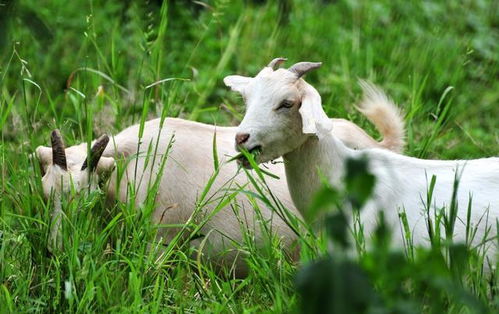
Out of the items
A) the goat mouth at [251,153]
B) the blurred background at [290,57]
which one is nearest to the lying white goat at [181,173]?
the goat mouth at [251,153]

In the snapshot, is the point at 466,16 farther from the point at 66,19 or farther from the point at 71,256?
the point at 71,256

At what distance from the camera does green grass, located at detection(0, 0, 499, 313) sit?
10.5 feet

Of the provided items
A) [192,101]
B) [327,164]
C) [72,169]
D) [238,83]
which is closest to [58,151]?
[72,169]

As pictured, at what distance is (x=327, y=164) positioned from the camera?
389cm

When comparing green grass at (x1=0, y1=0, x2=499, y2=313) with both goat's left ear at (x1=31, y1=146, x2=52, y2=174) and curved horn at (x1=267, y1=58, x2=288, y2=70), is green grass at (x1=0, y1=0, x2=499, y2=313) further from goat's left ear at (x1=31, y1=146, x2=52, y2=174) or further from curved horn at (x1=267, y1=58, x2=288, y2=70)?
curved horn at (x1=267, y1=58, x2=288, y2=70)

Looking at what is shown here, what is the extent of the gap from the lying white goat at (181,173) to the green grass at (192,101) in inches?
4.5

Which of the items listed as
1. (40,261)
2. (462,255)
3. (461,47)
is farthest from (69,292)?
(461,47)

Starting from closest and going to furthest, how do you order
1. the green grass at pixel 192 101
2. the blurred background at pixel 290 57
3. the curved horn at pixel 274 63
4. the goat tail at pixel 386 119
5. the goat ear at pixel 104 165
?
the green grass at pixel 192 101
the curved horn at pixel 274 63
the goat ear at pixel 104 165
the goat tail at pixel 386 119
the blurred background at pixel 290 57

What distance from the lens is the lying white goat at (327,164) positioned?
Result: 3.61m

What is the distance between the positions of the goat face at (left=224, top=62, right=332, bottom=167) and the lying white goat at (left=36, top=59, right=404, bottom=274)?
26 centimetres

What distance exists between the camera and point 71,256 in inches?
132

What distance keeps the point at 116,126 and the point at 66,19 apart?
2630 mm

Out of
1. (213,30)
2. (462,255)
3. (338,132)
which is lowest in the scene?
(213,30)

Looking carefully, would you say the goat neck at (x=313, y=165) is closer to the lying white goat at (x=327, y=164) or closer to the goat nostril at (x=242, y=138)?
the lying white goat at (x=327, y=164)
